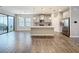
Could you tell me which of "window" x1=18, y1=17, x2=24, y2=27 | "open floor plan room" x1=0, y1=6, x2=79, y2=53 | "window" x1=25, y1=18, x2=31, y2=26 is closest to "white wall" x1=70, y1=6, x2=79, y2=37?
"open floor plan room" x1=0, y1=6, x2=79, y2=53

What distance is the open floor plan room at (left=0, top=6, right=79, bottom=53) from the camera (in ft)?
31.8

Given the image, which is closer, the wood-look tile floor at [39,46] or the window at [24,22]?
the wood-look tile floor at [39,46]

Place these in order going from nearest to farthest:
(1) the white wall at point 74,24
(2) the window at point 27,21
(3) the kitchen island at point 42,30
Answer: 1. (1) the white wall at point 74,24
2. (3) the kitchen island at point 42,30
3. (2) the window at point 27,21

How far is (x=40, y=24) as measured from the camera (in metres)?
19.6

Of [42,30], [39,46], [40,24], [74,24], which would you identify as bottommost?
[39,46]

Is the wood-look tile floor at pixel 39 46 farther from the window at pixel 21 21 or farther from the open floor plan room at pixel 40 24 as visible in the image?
the window at pixel 21 21

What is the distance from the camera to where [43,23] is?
64.5 feet

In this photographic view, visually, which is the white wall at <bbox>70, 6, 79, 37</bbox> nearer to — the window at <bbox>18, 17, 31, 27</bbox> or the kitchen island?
the kitchen island

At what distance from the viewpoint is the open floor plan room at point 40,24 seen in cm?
970

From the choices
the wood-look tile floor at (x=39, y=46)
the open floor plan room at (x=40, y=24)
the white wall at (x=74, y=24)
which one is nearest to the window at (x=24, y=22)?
the open floor plan room at (x=40, y=24)

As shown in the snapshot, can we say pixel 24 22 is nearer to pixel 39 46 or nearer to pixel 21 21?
pixel 21 21

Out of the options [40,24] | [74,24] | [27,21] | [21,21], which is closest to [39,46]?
[74,24]
